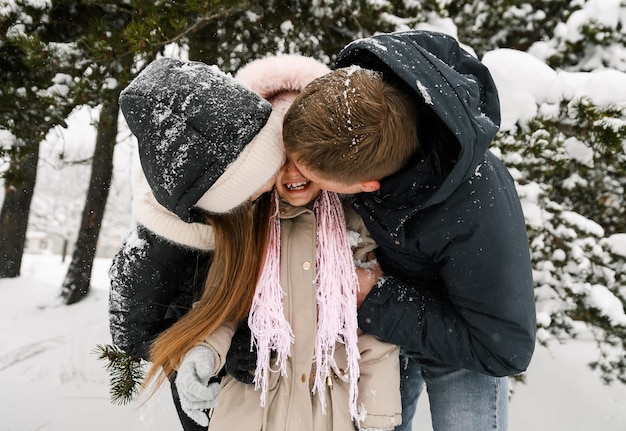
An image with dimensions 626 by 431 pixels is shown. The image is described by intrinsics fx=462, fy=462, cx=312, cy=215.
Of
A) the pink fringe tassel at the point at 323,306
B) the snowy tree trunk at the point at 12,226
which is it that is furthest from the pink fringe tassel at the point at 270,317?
the snowy tree trunk at the point at 12,226

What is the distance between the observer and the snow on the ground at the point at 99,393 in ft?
11.1

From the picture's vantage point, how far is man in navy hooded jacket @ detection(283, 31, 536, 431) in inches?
53.4

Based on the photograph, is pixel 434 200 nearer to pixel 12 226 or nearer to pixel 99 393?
pixel 99 393

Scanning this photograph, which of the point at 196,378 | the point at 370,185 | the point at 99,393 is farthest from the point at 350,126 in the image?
the point at 99,393

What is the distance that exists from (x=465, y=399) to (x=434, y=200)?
1007 mm

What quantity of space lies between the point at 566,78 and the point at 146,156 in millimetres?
2038

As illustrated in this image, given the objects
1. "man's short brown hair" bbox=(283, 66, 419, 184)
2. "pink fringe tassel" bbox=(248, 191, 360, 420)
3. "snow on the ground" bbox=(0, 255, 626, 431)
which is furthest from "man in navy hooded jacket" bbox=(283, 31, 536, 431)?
"snow on the ground" bbox=(0, 255, 626, 431)

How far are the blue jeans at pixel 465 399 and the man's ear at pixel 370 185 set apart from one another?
96 cm

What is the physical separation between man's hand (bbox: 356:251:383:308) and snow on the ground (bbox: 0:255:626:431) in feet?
6.51

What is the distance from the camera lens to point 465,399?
199cm

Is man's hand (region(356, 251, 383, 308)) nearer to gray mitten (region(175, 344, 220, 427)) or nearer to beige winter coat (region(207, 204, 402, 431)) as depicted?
beige winter coat (region(207, 204, 402, 431))

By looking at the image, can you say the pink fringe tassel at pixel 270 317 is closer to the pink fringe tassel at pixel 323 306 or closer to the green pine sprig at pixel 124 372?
the pink fringe tassel at pixel 323 306

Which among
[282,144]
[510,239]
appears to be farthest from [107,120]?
[510,239]

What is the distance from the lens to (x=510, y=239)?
1568 millimetres
